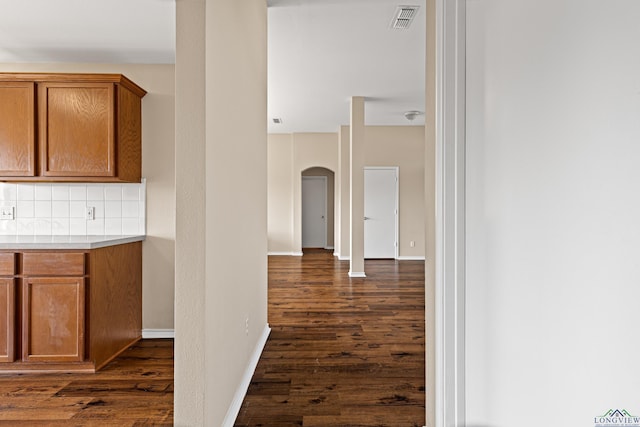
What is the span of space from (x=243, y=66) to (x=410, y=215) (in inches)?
277

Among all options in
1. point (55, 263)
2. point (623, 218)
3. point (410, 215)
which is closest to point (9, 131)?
point (55, 263)

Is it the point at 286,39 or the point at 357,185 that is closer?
the point at 286,39

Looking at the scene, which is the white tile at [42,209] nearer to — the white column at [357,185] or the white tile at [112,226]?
the white tile at [112,226]

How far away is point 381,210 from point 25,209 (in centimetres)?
671

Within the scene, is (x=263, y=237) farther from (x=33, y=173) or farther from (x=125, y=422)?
(x=33, y=173)

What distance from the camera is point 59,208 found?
364 cm

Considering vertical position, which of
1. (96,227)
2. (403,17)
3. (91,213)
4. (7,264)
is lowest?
(7,264)

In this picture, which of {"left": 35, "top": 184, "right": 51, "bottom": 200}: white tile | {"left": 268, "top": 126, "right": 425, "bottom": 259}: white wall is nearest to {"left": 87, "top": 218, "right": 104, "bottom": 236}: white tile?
{"left": 35, "top": 184, "right": 51, "bottom": 200}: white tile

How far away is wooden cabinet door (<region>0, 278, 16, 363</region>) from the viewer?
9.29 ft

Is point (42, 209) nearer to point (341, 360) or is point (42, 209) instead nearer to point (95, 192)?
point (95, 192)

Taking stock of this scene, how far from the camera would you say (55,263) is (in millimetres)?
2855

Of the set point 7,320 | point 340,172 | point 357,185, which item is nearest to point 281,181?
point 340,172

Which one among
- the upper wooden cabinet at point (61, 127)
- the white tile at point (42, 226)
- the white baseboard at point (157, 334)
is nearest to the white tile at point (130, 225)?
the upper wooden cabinet at point (61, 127)

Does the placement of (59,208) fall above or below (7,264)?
above
